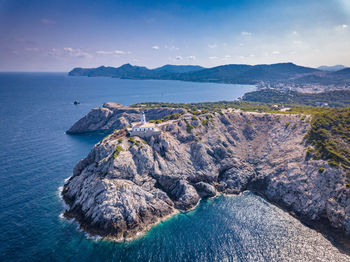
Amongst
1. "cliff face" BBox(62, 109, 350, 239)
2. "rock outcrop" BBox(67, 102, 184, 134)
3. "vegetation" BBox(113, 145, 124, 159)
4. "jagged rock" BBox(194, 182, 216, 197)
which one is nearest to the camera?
"cliff face" BBox(62, 109, 350, 239)

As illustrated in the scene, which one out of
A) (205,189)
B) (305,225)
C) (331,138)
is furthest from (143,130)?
(331,138)

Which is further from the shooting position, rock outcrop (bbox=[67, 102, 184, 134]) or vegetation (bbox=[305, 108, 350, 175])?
rock outcrop (bbox=[67, 102, 184, 134])

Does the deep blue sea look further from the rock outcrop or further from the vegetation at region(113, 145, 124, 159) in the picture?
the rock outcrop

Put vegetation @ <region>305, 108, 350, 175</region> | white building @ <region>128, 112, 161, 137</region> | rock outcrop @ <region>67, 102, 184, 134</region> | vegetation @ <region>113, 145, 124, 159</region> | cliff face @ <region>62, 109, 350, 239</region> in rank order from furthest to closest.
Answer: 1. rock outcrop @ <region>67, 102, 184, 134</region>
2. white building @ <region>128, 112, 161, 137</region>
3. vegetation @ <region>113, 145, 124, 159</region>
4. vegetation @ <region>305, 108, 350, 175</region>
5. cliff face @ <region>62, 109, 350, 239</region>

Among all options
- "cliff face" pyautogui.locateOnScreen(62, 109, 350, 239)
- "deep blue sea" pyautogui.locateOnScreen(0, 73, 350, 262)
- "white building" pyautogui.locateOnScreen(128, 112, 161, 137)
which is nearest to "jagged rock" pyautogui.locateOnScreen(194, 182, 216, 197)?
"cliff face" pyautogui.locateOnScreen(62, 109, 350, 239)

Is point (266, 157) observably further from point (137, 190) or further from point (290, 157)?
point (137, 190)

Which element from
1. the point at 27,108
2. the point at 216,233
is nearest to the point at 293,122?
the point at 216,233

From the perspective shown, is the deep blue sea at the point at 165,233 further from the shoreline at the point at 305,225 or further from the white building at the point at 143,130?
the white building at the point at 143,130

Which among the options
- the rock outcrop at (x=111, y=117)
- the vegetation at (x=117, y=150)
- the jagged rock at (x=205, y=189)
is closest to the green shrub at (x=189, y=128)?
the jagged rock at (x=205, y=189)
